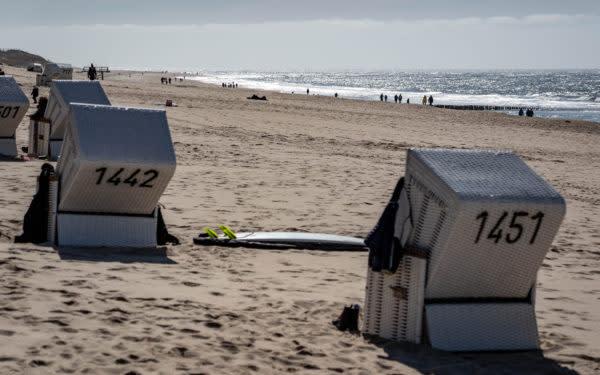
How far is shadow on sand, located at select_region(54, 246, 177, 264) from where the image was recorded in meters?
7.85

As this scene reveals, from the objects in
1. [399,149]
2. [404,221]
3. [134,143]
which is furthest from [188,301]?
[399,149]

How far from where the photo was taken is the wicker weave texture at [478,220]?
558 centimetres

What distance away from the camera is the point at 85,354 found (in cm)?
502

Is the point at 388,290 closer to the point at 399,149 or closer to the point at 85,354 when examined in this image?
the point at 85,354

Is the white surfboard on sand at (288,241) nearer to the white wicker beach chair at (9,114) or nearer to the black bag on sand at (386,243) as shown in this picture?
the black bag on sand at (386,243)

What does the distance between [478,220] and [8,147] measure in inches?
502

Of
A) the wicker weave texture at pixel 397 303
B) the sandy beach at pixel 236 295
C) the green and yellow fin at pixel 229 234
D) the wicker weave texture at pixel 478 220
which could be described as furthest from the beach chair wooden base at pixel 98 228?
the wicker weave texture at pixel 478 220

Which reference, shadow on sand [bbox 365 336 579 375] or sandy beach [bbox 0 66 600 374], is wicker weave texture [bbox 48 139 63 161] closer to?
sandy beach [bbox 0 66 600 374]

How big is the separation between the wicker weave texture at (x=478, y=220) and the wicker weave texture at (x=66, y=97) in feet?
35.1

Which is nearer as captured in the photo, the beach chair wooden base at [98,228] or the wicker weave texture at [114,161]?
the wicker weave texture at [114,161]

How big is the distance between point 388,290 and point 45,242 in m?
4.44

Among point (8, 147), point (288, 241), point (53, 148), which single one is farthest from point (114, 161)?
point (8, 147)

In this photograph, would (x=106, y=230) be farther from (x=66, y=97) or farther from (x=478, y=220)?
(x=66, y=97)

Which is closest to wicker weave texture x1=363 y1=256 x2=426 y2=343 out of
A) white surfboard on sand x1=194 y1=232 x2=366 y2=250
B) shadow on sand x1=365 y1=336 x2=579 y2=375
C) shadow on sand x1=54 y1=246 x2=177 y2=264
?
shadow on sand x1=365 y1=336 x2=579 y2=375
